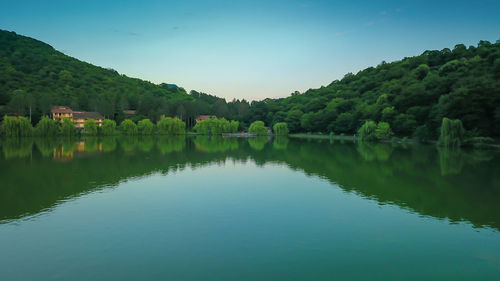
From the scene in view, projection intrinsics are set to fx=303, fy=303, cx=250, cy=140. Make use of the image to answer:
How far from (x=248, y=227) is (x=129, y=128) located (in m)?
72.7

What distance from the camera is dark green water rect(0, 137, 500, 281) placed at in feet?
24.8

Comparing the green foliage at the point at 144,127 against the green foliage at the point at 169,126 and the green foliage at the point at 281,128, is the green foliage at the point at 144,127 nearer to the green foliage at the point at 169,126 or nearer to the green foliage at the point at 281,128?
the green foliage at the point at 169,126

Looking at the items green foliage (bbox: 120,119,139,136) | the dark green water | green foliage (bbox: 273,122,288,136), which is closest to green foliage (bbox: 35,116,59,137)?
green foliage (bbox: 120,119,139,136)

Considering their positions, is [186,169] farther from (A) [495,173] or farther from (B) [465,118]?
(B) [465,118]

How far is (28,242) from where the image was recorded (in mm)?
9039

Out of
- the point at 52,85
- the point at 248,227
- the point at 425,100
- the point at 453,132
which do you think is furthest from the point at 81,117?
the point at 248,227

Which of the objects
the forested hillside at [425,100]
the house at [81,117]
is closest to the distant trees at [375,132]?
the forested hillside at [425,100]

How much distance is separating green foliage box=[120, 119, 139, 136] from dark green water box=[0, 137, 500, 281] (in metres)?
57.6

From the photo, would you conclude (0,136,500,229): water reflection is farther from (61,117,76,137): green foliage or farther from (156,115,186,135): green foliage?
(156,115,186,135): green foliage

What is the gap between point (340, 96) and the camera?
307 ft

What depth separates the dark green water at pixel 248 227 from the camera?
7.55 meters

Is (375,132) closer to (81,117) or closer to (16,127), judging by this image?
(16,127)

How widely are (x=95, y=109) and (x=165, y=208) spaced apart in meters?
90.6

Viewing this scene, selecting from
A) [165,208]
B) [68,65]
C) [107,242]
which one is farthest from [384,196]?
[68,65]
